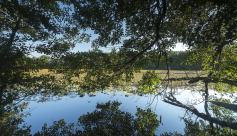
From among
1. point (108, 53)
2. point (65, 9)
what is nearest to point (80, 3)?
point (65, 9)

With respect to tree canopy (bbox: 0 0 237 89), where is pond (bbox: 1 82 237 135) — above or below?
below

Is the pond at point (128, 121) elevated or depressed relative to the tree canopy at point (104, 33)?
depressed

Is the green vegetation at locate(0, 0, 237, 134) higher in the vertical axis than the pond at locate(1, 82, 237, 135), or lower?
higher

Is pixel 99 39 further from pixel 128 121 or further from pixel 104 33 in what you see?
pixel 128 121

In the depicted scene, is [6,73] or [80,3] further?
[80,3]

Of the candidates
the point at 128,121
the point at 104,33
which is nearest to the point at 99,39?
the point at 104,33

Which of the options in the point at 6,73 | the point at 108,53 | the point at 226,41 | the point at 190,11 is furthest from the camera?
the point at 108,53

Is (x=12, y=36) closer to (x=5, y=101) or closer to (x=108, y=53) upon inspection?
(x=5, y=101)

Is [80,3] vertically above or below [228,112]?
above

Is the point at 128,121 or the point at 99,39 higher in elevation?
the point at 99,39

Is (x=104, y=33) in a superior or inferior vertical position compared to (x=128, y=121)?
superior

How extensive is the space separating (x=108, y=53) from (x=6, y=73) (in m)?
3.25

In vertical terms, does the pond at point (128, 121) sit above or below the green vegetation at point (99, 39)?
below

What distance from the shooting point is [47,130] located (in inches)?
140
